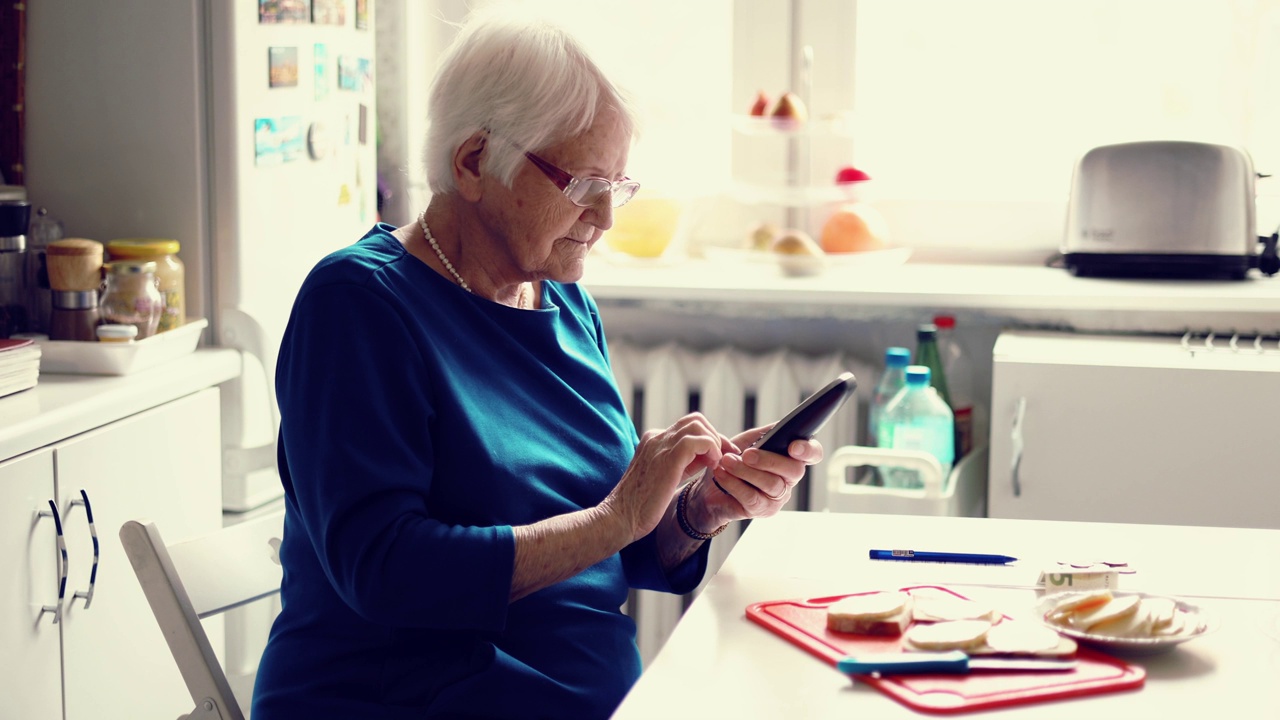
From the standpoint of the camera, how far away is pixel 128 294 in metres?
1.66

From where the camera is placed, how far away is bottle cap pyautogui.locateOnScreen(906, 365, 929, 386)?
1.96m

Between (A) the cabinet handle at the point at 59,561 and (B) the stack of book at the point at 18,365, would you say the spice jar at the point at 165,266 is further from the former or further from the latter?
(A) the cabinet handle at the point at 59,561

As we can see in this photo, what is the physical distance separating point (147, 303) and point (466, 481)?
0.73 meters

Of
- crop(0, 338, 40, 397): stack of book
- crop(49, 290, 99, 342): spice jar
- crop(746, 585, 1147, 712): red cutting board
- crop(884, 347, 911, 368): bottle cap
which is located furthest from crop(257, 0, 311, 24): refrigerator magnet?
crop(746, 585, 1147, 712): red cutting board

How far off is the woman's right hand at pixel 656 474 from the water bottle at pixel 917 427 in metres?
0.91

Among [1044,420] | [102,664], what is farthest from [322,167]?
[1044,420]

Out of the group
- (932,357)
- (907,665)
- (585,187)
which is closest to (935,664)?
(907,665)

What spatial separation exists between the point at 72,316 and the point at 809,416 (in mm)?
1020

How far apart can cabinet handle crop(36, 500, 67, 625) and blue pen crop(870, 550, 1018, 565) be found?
89cm

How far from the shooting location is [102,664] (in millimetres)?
1554

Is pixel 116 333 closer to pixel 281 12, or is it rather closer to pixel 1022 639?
pixel 281 12

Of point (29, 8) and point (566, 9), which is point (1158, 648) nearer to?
point (566, 9)

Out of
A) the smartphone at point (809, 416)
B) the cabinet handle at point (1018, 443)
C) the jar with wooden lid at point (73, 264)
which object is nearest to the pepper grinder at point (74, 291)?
the jar with wooden lid at point (73, 264)

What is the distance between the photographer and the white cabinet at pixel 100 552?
1.39m
